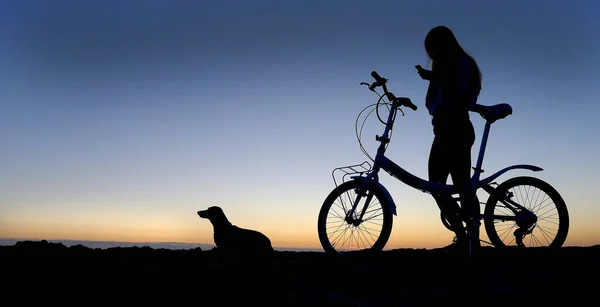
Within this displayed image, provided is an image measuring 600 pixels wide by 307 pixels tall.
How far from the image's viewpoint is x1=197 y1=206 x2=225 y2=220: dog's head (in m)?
8.59

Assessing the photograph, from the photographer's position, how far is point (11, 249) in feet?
21.6

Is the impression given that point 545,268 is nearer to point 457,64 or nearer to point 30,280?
point 457,64

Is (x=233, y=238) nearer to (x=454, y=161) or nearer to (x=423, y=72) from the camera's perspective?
(x=454, y=161)

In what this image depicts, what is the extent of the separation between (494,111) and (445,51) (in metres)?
0.89

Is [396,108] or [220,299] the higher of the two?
[396,108]

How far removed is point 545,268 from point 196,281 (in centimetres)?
317

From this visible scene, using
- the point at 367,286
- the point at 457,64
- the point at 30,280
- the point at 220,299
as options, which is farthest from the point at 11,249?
the point at 457,64

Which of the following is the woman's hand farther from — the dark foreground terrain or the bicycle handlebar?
the dark foreground terrain

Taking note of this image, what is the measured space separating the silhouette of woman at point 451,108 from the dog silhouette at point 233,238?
2.67m

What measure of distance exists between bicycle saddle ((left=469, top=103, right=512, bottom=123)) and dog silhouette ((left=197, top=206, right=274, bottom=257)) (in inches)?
133

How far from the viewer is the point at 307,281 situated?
4887 mm

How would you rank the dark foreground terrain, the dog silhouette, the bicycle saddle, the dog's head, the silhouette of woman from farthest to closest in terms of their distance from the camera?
the dog's head, the dog silhouette, the silhouette of woman, the bicycle saddle, the dark foreground terrain

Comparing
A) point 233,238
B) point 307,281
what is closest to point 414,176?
point 307,281

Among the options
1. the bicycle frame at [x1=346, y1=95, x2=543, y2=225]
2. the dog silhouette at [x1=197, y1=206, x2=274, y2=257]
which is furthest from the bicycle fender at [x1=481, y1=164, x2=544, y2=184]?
the dog silhouette at [x1=197, y1=206, x2=274, y2=257]
